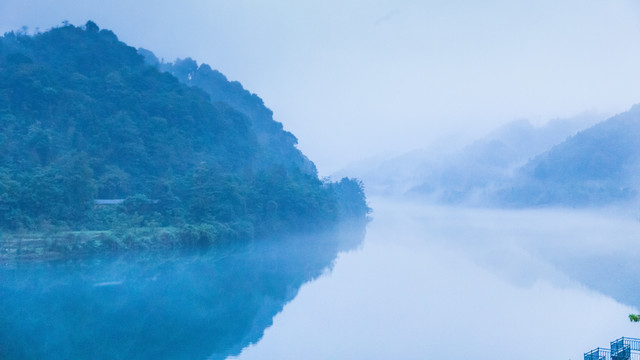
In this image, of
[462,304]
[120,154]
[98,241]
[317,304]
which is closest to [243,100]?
[120,154]

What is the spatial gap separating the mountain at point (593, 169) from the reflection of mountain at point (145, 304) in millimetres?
39237

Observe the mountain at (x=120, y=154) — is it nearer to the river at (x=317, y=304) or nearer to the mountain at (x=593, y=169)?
the river at (x=317, y=304)

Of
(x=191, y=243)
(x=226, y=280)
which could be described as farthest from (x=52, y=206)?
(x=226, y=280)

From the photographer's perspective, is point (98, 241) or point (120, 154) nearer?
point (98, 241)

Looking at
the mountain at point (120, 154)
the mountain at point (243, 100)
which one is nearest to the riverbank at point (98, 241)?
the mountain at point (120, 154)

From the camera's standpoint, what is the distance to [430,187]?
8556cm

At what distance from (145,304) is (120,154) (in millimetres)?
11691

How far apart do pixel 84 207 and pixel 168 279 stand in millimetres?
5086

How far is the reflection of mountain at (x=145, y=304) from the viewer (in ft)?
30.5

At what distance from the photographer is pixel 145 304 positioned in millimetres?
12406

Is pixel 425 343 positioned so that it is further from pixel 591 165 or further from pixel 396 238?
pixel 591 165

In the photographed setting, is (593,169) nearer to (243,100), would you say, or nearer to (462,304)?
(243,100)

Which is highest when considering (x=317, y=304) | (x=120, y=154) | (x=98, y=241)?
(x=120, y=154)

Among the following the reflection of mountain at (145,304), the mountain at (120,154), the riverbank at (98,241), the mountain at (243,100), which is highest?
the mountain at (243,100)
